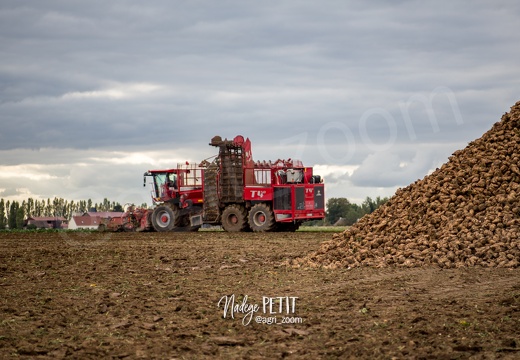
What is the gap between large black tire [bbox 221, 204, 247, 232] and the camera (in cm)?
3359

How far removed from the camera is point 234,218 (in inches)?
1345

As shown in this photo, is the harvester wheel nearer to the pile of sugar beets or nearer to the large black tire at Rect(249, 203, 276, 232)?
the large black tire at Rect(249, 203, 276, 232)

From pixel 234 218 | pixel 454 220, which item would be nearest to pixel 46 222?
pixel 234 218

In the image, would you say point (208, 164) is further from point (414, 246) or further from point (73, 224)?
point (73, 224)

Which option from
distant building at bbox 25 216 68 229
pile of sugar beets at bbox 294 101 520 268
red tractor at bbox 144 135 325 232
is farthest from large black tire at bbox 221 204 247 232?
distant building at bbox 25 216 68 229

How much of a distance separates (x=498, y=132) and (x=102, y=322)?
38.2 feet

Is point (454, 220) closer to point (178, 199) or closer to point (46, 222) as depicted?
point (178, 199)

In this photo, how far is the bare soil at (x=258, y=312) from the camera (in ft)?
27.8

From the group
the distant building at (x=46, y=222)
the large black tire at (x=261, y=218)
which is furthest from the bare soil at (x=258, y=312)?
the distant building at (x=46, y=222)

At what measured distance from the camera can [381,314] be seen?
33.6 ft

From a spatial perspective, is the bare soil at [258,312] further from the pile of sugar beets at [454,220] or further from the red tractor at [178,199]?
the red tractor at [178,199]

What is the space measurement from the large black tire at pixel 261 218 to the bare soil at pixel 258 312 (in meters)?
15.6

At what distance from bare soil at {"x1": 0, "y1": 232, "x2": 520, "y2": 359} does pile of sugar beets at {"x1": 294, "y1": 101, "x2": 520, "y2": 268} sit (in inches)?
24.8

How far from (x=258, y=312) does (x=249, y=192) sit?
22623mm
